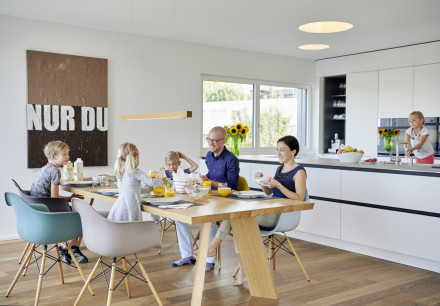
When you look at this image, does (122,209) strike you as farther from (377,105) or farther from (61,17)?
(377,105)

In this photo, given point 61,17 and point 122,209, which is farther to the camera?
point 61,17

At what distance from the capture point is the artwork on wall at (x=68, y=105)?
5.37 meters

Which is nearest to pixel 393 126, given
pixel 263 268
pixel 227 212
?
pixel 263 268

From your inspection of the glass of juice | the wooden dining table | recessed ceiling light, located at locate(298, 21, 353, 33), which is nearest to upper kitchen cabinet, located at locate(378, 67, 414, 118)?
recessed ceiling light, located at locate(298, 21, 353, 33)

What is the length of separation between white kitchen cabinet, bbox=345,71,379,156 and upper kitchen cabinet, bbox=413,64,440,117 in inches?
25.6

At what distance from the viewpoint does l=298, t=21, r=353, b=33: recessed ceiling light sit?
5441 mm

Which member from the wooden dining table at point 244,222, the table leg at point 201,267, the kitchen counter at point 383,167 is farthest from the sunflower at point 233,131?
the table leg at point 201,267

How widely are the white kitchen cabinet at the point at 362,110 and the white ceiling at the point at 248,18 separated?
0.78 metres

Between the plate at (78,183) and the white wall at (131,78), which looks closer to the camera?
the plate at (78,183)

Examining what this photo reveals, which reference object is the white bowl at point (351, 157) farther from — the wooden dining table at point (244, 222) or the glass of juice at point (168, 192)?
the glass of juice at point (168, 192)

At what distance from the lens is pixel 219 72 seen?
6945mm

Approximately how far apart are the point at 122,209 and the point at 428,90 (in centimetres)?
509

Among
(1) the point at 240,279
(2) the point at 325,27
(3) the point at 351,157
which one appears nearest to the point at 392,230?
(3) the point at 351,157

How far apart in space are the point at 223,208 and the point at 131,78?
359 centimetres
